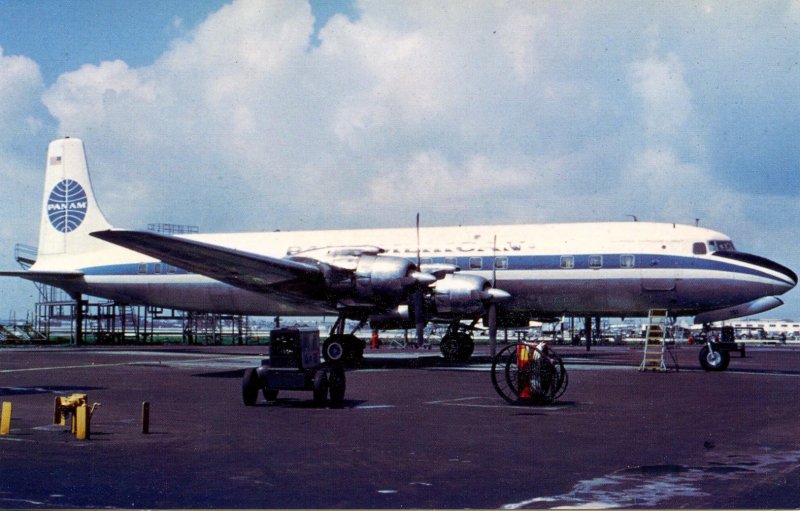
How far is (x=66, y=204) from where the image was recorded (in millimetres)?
40000

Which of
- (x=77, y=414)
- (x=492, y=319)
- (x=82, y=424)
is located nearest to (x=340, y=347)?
(x=492, y=319)

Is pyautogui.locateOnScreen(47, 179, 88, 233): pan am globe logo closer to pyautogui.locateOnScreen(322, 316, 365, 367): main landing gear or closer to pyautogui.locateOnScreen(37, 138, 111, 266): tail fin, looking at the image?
pyautogui.locateOnScreen(37, 138, 111, 266): tail fin

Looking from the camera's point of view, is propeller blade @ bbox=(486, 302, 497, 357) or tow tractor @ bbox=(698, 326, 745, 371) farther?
propeller blade @ bbox=(486, 302, 497, 357)

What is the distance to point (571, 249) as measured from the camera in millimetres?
29266

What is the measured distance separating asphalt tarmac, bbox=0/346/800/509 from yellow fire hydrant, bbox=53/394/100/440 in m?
0.17

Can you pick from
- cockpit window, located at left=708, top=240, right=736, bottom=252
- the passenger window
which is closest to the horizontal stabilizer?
cockpit window, located at left=708, top=240, right=736, bottom=252

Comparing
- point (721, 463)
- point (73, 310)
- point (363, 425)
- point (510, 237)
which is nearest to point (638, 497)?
point (721, 463)

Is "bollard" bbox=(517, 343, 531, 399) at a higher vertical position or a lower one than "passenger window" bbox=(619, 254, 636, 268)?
lower

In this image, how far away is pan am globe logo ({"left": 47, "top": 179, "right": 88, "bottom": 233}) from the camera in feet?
129

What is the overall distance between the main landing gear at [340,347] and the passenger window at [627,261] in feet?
30.8

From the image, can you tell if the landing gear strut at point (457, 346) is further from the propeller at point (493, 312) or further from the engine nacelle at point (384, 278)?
the engine nacelle at point (384, 278)

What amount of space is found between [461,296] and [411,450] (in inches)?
680

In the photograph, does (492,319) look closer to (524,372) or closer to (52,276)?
(524,372)

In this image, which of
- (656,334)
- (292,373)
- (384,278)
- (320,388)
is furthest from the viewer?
(656,334)
